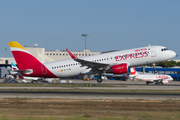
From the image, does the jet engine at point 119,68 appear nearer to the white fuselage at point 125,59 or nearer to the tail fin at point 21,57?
the white fuselage at point 125,59

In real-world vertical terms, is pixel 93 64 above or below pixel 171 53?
below

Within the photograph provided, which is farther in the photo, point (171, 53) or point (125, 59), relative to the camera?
point (171, 53)

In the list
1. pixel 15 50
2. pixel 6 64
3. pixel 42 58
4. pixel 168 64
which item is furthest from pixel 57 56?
pixel 15 50

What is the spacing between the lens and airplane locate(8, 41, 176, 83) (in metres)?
47.4

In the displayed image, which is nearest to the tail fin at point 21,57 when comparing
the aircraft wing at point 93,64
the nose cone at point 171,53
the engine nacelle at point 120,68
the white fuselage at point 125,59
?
the white fuselage at point 125,59

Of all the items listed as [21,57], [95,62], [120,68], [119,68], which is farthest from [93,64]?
[21,57]

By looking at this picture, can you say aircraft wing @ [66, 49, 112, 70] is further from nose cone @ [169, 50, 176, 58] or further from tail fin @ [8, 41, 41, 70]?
nose cone @ [169, 50, 176, 58]

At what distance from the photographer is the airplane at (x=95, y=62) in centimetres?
4741

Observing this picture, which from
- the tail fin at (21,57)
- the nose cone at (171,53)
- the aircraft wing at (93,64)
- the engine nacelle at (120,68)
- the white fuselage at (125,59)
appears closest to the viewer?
the engine nacelle at (120,68)

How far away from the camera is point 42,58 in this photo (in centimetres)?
15100

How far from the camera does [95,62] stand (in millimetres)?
47625

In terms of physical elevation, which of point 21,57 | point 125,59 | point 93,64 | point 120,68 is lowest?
point 120,68

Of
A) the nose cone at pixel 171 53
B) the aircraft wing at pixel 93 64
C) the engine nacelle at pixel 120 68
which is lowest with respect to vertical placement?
the engine nacelle at pixel 120 68

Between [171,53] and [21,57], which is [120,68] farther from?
[21,57]
